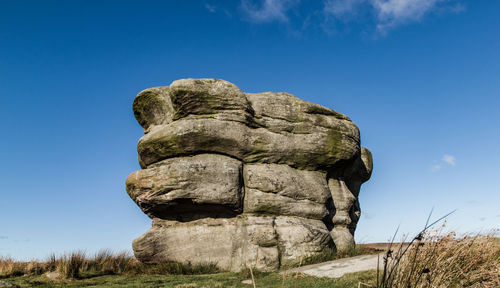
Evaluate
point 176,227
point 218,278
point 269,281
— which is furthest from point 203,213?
point 269,281

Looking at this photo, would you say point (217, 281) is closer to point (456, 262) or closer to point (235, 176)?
point (235, 176)

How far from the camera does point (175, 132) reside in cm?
1087

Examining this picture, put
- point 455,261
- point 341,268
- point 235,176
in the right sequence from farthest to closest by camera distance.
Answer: point 235,176 → point 341,268 → point 455,261

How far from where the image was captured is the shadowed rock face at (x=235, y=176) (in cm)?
1027

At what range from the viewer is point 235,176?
10.7 metres

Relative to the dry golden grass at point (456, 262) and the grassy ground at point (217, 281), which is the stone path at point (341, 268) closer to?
the grassy ground at point (217, 281)

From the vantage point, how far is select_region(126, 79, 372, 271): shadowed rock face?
1027cm

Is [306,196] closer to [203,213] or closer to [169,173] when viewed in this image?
[203,213]

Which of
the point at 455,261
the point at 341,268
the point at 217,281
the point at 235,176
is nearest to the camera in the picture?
the point at 455,261

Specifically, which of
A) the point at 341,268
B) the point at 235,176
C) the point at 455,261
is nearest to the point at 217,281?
the point at 341,268

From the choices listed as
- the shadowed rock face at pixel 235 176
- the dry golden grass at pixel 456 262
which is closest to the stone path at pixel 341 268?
the dry golden grass at pixel 456 262

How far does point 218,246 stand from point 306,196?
3.00 m

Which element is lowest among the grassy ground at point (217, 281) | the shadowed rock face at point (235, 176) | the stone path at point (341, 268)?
the grassy ground at point (217, 281)

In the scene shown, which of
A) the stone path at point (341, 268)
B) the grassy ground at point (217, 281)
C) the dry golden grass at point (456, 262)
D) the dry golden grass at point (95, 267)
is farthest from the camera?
the dry golden grass at point (95, 267)
